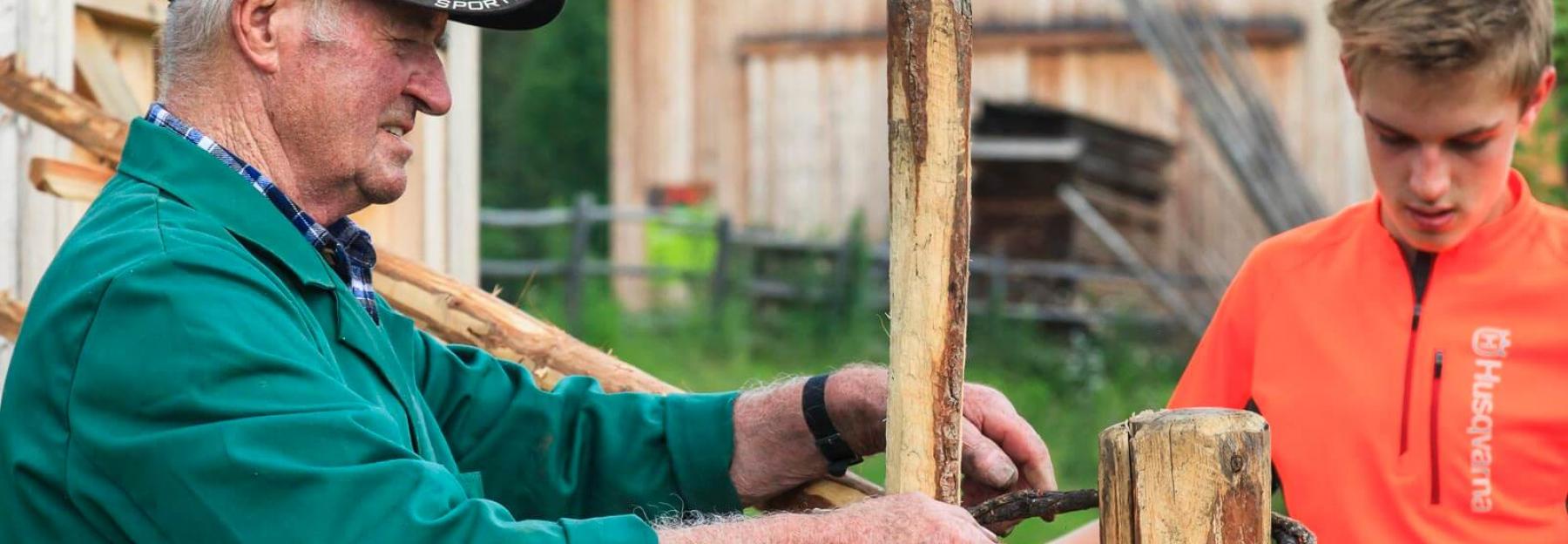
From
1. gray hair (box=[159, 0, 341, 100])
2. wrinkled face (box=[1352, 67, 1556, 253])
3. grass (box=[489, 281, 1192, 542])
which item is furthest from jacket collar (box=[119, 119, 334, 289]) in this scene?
grass (box=[489, 281, 1192, 542])

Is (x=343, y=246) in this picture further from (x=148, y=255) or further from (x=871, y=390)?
(x=871, y=390)

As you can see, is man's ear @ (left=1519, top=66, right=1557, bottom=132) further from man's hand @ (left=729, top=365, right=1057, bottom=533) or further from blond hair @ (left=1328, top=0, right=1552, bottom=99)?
man's hand @ (left=729, top=365, right=1057, bottom=533)

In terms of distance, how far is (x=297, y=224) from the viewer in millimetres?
2277

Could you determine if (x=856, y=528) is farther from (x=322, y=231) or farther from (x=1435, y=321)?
(x=1435, y=321)

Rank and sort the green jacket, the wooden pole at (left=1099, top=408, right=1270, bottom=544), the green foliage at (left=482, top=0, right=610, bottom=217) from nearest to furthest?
the green jacket, the wooden pole at (left=1099, top=408, right=1270, bottom=544), the green foliage at (left=482, top=0, right=610, bottom=217)

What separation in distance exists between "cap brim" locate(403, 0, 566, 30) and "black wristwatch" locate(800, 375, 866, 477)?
0.73 metres

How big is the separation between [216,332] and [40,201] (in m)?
2.54

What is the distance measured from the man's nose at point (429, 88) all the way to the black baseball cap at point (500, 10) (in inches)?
3.1

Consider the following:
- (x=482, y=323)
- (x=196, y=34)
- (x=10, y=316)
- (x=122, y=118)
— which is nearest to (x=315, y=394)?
(x=196, y=34)

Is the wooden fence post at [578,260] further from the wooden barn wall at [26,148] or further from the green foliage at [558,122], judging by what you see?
the green foliage at [558,122]

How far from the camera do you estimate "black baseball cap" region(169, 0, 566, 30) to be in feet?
7.47

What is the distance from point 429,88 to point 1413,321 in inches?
64.4

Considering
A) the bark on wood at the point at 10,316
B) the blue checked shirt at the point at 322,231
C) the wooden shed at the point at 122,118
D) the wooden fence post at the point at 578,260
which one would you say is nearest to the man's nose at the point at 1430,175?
the blue checked shirt at the point at 322,231

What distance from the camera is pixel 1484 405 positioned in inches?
105
